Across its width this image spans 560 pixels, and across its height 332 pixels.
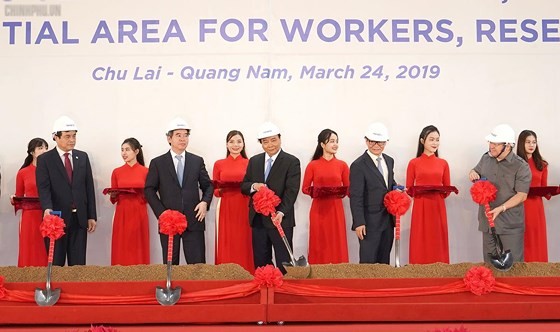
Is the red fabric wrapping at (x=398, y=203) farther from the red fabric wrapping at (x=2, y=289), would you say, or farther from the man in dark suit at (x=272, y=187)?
the red fabric wrapping at (x=2, y=289)

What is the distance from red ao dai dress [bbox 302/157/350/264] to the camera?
5.75 metres

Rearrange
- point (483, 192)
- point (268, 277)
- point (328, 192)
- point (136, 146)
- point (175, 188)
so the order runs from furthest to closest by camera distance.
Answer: point (136, 146), point (328, 192), point (175, 188), point (483, 192), point (268, 277)

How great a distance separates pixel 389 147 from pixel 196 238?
1.88 m

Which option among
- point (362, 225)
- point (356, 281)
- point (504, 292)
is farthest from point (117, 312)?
point (362, 225)

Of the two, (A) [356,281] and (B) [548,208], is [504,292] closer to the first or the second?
(A) [356,281]

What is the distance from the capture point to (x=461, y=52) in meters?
6.23

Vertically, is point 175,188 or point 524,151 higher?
point 524,151

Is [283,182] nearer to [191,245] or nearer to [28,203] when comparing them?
[191,245]

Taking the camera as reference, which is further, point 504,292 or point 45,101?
point 45,101

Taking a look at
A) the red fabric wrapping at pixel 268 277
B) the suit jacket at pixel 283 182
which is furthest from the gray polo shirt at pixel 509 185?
the red fabric wrapping at pixel 268 277

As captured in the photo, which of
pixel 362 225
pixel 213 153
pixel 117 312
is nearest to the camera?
pixel 117 312

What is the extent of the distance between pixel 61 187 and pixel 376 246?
2.30m

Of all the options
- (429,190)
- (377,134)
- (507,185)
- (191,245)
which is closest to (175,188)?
(191,245)

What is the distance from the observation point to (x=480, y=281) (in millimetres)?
3432
